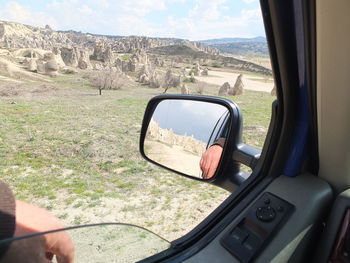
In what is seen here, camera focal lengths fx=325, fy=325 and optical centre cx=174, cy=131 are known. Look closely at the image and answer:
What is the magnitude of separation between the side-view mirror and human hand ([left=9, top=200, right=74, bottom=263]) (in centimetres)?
59

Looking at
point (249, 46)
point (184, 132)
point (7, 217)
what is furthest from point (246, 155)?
point (249, 46)

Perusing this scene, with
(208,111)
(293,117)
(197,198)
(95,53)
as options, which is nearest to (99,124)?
(197,198)

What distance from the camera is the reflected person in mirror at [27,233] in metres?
0.56

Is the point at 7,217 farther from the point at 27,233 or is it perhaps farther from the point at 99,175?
the point at 99,175

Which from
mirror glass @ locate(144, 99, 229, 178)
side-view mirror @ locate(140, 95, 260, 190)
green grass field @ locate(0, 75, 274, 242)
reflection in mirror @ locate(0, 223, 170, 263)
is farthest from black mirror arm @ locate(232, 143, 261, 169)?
green grass field @ locate(0, 75, 274, 242)

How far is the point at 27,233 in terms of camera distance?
66cm

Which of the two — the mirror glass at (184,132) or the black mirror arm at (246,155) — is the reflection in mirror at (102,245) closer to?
the black mirror arm at (246,155)

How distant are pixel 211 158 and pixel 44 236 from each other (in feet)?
2.30

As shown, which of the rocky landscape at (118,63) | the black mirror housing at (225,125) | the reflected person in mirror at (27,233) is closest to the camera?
the reflected person in mirror at (27,233)

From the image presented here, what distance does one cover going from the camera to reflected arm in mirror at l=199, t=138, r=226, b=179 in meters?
1.14

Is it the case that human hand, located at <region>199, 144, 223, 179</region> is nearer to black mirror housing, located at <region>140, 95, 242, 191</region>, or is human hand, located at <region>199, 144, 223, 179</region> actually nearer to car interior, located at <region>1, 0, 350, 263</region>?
black mirror housing, located at <region>140, 95, 242, 191</region>

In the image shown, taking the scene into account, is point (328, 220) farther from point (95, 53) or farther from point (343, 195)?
point (95, 53)

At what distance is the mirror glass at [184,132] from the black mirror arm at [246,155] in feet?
0.34

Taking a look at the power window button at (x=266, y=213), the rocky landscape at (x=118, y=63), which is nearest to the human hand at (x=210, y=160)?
the power window button at (x=266, y=213)
